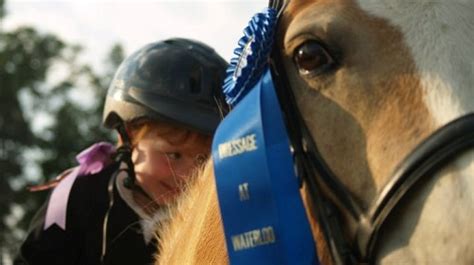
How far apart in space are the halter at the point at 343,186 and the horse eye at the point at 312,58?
0.09 m

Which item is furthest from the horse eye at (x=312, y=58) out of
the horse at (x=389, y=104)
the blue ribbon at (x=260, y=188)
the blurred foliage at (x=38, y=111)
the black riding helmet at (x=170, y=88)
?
the blurred foliage at (x=38, y=111)

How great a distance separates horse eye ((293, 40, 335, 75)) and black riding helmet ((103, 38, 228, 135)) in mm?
2958

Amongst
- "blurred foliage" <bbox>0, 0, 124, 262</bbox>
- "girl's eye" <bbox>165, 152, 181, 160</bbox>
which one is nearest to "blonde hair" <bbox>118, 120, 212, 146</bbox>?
"girl's eye" <bbox>165, 152, 181, 160</bbox>

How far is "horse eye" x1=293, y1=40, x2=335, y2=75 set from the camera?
292 centimetres

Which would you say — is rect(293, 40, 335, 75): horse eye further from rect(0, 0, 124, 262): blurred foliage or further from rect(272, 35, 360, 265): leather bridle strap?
rect(0, 0, 124, 262): blurred foliage

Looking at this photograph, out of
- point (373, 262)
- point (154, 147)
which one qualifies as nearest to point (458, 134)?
point (373, 262)

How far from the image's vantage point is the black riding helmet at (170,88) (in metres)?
6.00

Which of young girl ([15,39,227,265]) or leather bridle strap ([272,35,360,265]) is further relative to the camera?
young girl ([15,39,227,265])

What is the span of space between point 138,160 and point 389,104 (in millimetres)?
3289

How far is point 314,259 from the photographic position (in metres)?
2.96

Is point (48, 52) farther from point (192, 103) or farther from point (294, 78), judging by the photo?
point (294, 78)

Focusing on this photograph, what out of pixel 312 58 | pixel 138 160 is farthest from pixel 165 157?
pixel 312 58

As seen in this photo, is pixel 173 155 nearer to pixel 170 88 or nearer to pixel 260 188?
pixel 170 88

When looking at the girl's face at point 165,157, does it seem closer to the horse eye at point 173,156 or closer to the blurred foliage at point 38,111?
the horse eye at point 173,156
